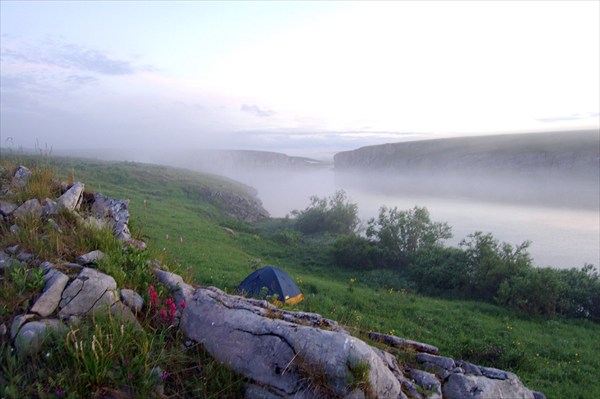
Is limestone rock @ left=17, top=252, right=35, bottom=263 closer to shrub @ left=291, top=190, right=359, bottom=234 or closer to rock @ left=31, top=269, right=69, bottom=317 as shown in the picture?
rock @ left=31, top=269, right=69, bottom=317

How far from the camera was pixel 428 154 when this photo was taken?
14288 centimetres

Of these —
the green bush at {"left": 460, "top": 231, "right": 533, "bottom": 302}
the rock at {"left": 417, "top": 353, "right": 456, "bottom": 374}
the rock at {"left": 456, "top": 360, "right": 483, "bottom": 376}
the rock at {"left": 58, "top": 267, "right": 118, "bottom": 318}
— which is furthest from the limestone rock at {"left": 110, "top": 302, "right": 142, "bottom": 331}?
the green bush at {"left": 460, "top": 231, "right": 533, "bottom": 302}

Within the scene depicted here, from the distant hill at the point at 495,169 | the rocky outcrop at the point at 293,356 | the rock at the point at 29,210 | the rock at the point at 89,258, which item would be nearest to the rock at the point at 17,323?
the rock at the point at 89,258

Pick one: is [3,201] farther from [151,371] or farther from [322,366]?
[322,366]

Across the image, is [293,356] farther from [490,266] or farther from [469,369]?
[490,266]

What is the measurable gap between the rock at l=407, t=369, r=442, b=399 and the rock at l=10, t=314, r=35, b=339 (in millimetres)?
4315

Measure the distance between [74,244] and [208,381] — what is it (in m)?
2.58

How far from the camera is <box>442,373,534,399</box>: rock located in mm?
4980

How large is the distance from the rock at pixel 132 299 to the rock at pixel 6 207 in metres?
2.59

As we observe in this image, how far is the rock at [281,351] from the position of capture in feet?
12.4

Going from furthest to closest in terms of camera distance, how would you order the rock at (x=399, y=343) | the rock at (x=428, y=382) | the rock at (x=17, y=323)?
the rock at (x=399, y=343) < the rock at (x=428, y=382) < the rock at (x=17, y=323)

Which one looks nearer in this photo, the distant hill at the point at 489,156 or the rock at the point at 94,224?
the rock at the point at 94,224

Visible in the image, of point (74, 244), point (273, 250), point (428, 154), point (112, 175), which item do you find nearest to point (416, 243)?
point (273, 250)

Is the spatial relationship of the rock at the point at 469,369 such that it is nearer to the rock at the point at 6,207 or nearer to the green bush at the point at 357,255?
the rock at the point at 6,207
